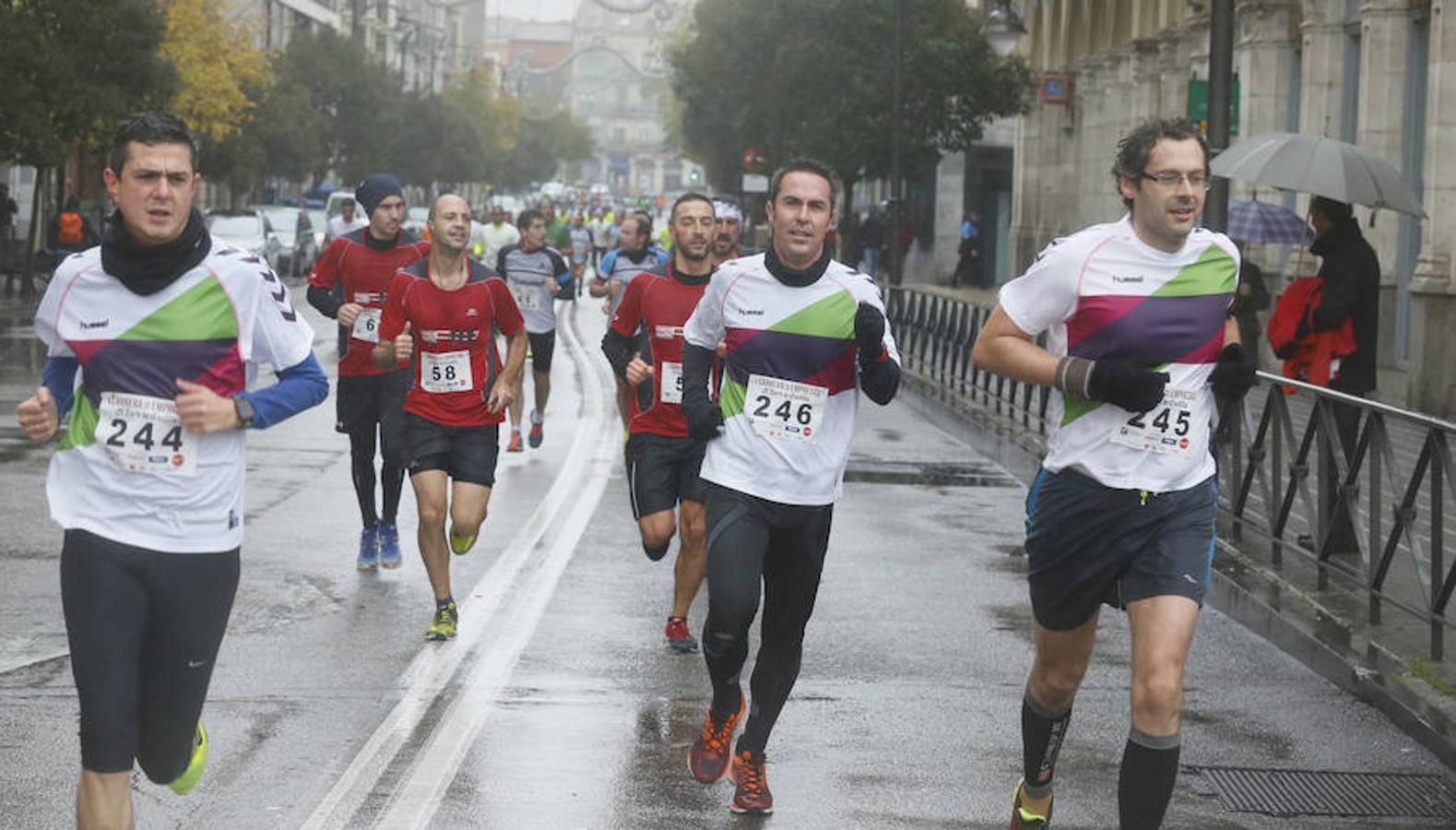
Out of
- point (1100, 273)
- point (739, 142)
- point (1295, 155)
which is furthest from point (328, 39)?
point (1100, 273)

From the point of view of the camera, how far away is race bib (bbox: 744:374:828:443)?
7.07 metres

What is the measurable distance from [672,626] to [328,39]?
7853 cm

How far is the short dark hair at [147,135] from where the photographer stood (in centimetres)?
550

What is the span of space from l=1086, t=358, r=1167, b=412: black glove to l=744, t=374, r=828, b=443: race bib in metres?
1.15

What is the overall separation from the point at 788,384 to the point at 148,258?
2.14 meters

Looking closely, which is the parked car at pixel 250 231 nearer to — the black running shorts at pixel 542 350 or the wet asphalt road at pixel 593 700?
the black running shorts at pixel 542 350

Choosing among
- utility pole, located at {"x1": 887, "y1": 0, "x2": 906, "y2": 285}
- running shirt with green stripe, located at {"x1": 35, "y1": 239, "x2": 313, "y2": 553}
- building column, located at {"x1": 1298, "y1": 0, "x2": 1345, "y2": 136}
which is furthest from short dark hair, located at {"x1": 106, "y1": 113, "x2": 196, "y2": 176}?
utility pole, located at {"x1": 887, "y1": 0, "x2": 906, "y2": 285}

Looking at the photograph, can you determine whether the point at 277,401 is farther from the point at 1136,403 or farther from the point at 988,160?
the point at 988,160

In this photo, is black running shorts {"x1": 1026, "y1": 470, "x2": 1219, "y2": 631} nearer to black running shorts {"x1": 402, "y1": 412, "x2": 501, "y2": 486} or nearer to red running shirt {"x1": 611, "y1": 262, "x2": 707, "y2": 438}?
red running shirt {"x1": 611, "y1": 262, "x2": 707, "y2": 438}

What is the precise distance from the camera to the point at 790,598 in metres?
7.24

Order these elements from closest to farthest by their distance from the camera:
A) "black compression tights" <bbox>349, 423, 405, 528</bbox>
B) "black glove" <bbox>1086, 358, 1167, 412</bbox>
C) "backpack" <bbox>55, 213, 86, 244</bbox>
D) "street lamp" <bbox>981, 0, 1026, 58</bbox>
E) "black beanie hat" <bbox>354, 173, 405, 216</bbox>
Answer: "black glove" <bbox>1086, 358, 1167, 412</bbox> < "black compression tights" <bbox>349, 423, 405, 528</bbox> < "black beanie hat" <bbox>354, 173, 405, 216</bbox> < "street lamp" <bbox>981, 0, 1026, 58</bbox> < "backpack" <bbox>55, 213, 86, 244</bbox>

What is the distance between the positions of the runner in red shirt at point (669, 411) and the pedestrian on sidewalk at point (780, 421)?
2334mm

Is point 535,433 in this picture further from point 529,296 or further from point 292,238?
point 292,238

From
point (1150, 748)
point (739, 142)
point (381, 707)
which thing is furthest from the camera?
point (739, 142)
